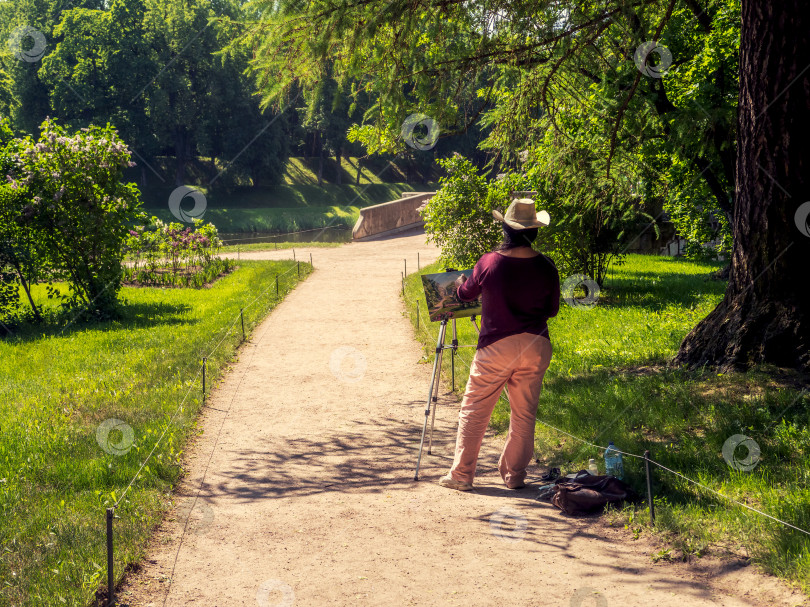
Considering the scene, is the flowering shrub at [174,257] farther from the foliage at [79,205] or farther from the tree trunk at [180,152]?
the tree trunk at [180,152]

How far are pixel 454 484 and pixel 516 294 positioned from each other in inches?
66.1

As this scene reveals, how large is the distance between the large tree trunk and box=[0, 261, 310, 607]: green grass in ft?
19.9

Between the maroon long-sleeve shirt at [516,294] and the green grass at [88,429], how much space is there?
3.05m

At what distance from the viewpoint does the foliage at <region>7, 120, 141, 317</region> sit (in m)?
15.6

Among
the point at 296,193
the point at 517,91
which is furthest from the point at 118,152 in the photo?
the point at 296,193

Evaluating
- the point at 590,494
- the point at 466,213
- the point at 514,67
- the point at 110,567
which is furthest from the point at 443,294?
the point at 466,213

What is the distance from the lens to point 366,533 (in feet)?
18.7

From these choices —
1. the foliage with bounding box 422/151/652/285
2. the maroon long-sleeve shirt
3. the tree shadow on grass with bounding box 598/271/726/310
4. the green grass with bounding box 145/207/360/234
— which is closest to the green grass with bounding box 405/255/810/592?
the maroon long-sleeve shirt

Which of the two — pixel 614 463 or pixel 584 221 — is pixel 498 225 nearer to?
pixel 584 221

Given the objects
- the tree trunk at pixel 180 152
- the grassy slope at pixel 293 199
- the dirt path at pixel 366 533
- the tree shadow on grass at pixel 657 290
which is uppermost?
the tree trunk at pixel 180 152

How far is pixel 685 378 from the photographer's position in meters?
8.77

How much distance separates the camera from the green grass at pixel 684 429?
5.14 m

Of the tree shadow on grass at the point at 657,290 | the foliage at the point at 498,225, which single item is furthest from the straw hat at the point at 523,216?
the foliage at the point at 498,225

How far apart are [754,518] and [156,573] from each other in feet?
12.9
